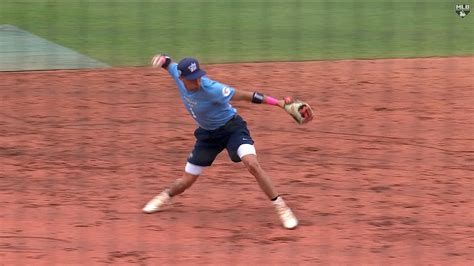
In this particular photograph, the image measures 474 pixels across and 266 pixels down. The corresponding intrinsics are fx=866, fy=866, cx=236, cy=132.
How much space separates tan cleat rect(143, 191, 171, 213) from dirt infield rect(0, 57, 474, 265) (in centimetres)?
9

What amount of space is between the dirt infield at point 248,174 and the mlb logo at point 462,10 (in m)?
4.85

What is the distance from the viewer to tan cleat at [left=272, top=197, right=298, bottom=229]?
7.27 meters

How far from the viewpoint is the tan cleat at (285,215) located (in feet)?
23.8

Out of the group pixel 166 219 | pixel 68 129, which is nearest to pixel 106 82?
pixel 68 129

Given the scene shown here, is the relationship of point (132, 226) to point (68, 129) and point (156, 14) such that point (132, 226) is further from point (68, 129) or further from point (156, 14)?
point (156, 14)

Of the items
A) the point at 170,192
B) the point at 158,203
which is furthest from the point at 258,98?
the point at 158,203

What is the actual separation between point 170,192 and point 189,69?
129 centimetres

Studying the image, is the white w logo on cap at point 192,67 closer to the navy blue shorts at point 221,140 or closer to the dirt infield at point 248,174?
the navy blue shorts at point 221,140

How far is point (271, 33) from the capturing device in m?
16.7

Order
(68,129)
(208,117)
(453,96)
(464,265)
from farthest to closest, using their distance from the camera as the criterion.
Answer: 1. (453,96)
2. (68,129)
3. (208,117)
4. (464,265)

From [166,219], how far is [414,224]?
2.14 m

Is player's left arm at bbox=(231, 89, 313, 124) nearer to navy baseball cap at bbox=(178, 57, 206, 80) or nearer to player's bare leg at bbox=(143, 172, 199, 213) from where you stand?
navy baseball cap at bbox=(178, 57, 206, 80)

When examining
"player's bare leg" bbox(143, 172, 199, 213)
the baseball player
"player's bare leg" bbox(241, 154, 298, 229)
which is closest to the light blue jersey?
the baseball player

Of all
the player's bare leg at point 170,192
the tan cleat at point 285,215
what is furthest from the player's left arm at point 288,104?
the player's bare leg at point 170,192
